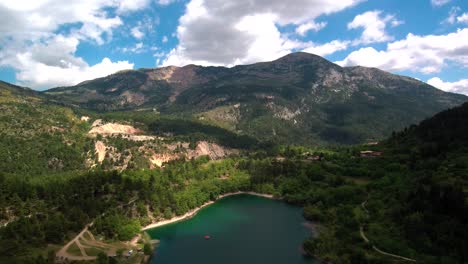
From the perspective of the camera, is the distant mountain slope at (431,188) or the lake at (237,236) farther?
the lake at (237,236)

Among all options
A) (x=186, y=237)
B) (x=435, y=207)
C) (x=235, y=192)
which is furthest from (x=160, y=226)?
(x=435, y=207)

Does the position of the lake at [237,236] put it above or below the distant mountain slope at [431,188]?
below

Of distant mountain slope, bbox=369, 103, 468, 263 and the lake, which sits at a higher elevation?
distant mountain slope, bbox=369, 103, 468, 263

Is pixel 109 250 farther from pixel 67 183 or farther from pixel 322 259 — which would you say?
pixel 322 259

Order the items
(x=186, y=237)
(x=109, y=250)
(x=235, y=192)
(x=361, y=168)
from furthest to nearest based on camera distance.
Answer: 1. (x=235, y=192)
2. (x=361, y=168)
3. (x=186, y=237)
4. (x=109, y=250)

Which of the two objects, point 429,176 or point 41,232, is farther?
point 429,176

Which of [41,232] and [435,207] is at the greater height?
[435,207]

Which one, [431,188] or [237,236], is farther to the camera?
[237,236]

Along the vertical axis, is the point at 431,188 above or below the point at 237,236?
above
